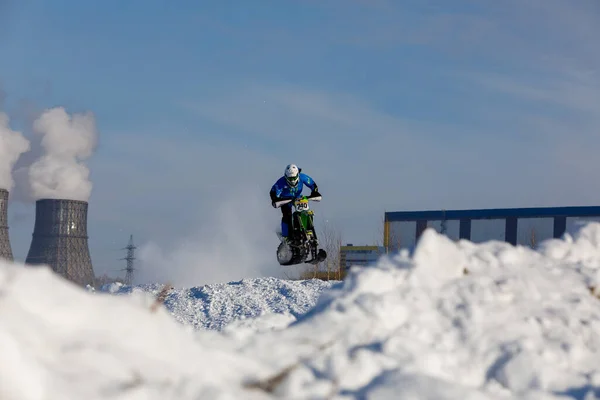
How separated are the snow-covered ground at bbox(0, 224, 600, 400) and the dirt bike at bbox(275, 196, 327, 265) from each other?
1033 cm

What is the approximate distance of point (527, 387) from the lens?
388 cm

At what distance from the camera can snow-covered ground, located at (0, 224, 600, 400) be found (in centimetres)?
330

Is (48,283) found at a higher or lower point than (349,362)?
higher

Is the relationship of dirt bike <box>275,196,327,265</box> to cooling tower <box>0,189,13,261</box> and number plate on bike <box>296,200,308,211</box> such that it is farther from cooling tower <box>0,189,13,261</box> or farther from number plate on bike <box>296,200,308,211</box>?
cooling tower <box>0,189,13,261</box>

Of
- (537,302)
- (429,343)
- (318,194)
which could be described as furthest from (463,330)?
(318,194)

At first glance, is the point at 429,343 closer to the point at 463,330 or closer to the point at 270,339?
the point at 463,330

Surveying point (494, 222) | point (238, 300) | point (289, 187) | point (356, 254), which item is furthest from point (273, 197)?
point (494, 222)

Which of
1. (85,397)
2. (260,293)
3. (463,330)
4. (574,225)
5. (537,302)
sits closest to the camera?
(85,397)

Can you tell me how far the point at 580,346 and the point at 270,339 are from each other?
1.46 meters

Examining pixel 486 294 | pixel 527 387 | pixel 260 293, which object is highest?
pixel 486 294

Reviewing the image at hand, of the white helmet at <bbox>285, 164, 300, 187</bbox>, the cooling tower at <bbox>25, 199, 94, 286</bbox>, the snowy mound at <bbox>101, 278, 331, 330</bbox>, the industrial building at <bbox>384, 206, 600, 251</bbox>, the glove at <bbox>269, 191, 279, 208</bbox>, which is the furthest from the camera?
the cooling tower at <bbox>25, 199, 94, 286</bbox>

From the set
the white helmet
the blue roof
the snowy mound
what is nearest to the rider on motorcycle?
the white helmet

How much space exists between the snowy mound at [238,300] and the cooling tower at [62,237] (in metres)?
98.4

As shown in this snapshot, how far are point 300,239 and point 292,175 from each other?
1.13 m
